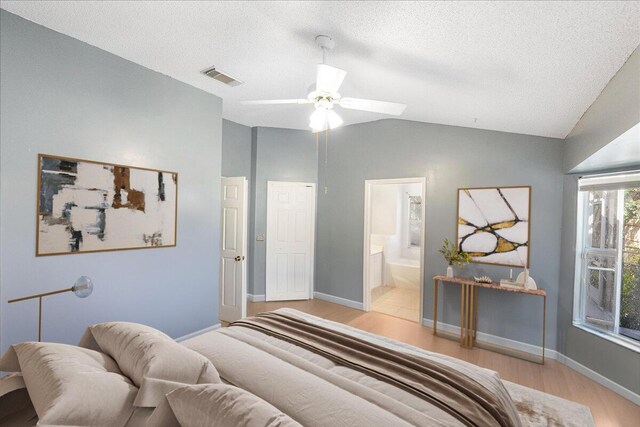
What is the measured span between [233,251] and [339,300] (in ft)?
6.62

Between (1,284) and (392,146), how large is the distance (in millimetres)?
4350

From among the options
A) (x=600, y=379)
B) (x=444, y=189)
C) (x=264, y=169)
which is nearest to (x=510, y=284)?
(x=600, y=379)

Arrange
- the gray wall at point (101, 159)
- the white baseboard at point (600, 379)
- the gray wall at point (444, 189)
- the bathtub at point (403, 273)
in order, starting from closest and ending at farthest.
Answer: the gray wall at point (101, 159) < the white baseboard at point (600, 379) < the gray wall at point (444, 189) < the bathtub at point (403, 273)

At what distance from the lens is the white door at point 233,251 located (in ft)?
13.6

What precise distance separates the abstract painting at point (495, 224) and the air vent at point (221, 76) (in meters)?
2.99

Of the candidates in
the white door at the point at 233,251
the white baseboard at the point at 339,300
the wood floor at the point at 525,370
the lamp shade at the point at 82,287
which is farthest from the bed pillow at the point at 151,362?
the white baseboard at the point at 339,300

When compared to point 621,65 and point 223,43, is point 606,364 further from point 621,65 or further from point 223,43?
point 223,43

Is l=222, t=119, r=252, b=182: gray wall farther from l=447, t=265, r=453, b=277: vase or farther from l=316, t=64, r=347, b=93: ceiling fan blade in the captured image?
l=447, t=265, r=453, b=277: vase

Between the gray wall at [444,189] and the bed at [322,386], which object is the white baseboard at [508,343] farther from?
the bed at [322,386]

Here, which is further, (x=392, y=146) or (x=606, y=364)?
(x=392, y=146)

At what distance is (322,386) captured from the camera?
1471mm

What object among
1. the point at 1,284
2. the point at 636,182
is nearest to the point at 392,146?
the point at 636,182

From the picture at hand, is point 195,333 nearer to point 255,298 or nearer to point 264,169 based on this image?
point 255,298

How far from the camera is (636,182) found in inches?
111
